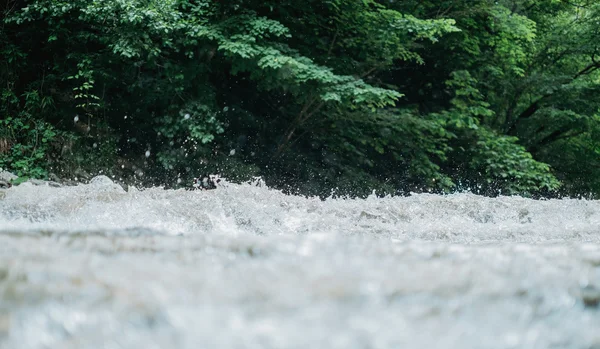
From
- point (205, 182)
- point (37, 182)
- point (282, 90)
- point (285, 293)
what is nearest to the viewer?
point (285, 293)

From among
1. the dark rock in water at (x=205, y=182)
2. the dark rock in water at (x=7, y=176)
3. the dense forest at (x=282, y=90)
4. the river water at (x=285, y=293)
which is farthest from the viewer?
the dark rock in water at (x=205, y=182)

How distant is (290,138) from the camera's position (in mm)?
10828

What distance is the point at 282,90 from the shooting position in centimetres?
1031

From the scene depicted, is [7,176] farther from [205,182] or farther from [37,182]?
[205,182]

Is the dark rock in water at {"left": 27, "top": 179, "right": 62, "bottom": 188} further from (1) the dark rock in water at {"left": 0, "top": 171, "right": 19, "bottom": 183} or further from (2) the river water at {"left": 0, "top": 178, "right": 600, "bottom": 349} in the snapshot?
(2) the river water at {"left": 0, "top": 178, "right": 600, "bottom": 349}

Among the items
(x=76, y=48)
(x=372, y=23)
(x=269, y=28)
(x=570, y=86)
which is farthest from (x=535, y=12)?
(x=76, y=48)

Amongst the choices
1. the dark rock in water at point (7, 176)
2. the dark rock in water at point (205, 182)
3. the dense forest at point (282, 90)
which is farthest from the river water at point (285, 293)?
the dark rock in water at point (205, 182)

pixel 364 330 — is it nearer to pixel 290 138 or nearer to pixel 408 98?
pixel 290 138

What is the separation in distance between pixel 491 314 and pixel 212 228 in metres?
3.67

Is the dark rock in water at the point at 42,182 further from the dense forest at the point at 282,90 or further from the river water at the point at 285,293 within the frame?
the river water at the point at 285,293

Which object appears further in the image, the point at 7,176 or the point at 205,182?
the point at 205,182

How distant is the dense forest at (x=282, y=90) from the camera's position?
8523 millimetres

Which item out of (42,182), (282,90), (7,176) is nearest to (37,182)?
(42,182)

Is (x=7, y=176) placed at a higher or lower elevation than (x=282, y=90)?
lower
